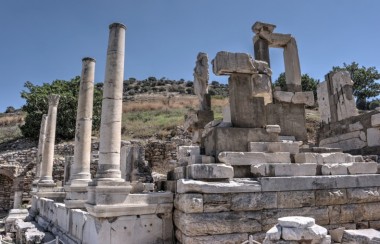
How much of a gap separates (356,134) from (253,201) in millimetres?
5979

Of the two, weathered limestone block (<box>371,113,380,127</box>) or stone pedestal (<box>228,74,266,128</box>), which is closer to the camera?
stone pedestal (<box>228,74,266,128</box>)

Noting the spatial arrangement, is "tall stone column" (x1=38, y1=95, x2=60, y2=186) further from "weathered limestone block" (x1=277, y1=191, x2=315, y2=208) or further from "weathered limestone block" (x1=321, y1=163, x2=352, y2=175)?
"weathered limestone block" (x1=321, y1=163, x2=352, y2=175)

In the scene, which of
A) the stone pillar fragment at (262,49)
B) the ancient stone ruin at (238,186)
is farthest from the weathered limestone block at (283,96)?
the stone pillar fragment at (262,49)

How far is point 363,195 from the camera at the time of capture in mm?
6648

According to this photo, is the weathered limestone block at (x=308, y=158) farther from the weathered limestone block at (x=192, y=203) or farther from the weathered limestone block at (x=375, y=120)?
the weathered limestone block at (x=375, y=120)

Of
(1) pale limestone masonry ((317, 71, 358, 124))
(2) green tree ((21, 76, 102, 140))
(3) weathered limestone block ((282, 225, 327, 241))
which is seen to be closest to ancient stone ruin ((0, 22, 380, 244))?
(3) weathered limestone block ((282, 225, 327, 241))

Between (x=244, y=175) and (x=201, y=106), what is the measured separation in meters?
Result: 3.34

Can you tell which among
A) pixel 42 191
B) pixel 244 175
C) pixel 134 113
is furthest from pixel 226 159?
pixel 134 113

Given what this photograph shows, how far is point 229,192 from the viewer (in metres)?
5.83

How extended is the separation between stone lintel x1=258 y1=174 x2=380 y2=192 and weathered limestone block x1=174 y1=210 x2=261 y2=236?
24.8 inches

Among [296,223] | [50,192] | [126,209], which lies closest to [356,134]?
[296,223]

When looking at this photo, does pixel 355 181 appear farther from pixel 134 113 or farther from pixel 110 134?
pixel 134 113

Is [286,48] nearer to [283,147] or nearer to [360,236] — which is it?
[283,147]

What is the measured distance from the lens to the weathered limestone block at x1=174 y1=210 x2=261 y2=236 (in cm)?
550
